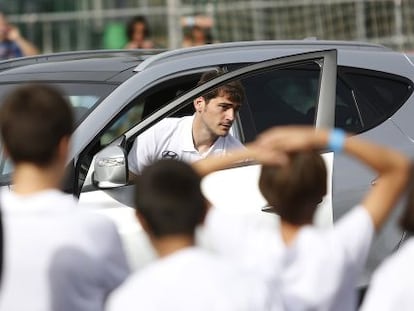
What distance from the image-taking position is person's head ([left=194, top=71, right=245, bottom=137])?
22.4 feet

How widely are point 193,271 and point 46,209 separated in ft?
1.67

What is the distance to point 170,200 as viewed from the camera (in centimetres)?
351

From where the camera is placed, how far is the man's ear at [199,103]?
22.5 ft

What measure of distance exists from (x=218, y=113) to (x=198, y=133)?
217mm

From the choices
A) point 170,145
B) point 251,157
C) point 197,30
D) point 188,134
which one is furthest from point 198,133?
point 197,30

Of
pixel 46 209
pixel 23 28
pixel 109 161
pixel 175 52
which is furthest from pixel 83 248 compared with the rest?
pixel 23 28

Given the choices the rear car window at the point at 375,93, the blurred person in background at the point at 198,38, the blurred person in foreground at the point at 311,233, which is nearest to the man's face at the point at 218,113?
the rear car window at the point at 375,93

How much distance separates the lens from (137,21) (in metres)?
14.2

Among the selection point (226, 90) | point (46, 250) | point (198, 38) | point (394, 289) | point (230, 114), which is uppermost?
point (198, 38)

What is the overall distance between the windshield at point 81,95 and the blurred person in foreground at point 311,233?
2.70 m

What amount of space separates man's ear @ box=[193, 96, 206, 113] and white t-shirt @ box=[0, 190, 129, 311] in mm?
3045

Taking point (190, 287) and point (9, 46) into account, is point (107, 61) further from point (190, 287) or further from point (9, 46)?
point (9, 46)

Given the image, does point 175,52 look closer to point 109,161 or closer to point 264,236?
point 109,161

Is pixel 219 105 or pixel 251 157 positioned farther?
pixel 219 105
